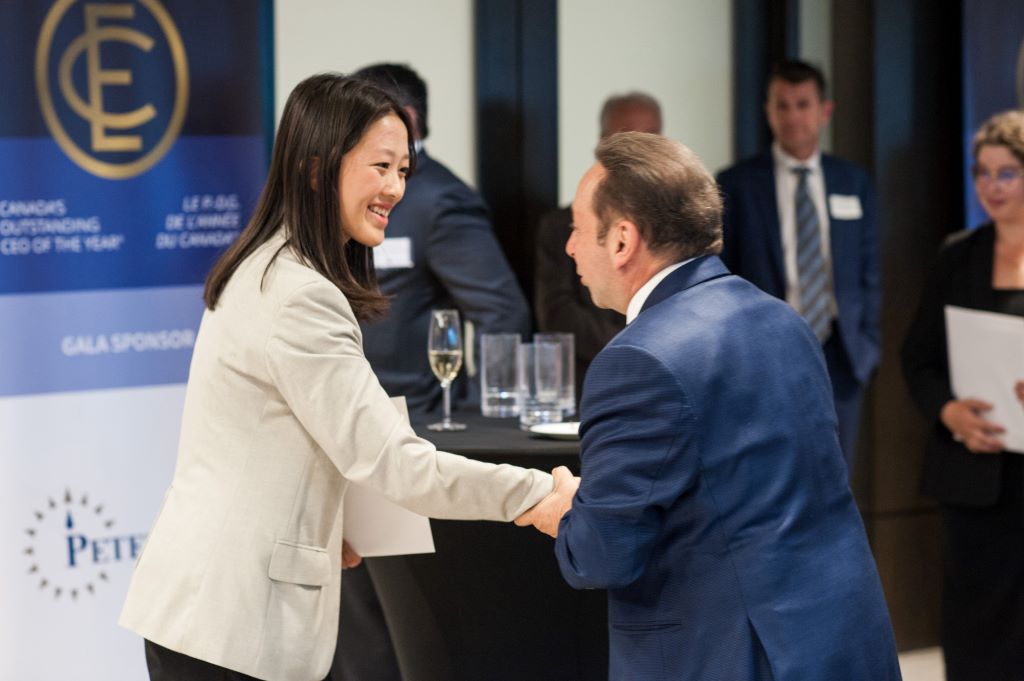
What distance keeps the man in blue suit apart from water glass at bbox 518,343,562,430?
1.18 m

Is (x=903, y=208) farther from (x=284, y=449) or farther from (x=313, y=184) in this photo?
(x=284, y=449)

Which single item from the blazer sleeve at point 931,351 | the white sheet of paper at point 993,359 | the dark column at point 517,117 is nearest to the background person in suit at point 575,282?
the dark column at point 517,117

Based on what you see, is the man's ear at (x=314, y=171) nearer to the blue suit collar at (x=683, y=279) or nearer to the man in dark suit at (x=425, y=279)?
the blue suit collar at (x=683, y=279)

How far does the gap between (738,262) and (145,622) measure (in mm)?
3372

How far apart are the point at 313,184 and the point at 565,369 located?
1217 millimetres

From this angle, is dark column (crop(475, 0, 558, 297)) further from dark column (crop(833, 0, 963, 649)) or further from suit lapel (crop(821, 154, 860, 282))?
dark column (crop(833, 0, 963, 649))

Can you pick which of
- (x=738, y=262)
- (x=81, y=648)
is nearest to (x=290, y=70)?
(x=738, y=262)

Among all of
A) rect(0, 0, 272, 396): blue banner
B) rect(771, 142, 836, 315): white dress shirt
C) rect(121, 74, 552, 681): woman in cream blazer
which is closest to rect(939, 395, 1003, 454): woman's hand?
rect(771, 142, 836, 315): white dress shirt

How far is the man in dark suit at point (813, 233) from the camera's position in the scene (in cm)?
492

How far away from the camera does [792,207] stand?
198 inches

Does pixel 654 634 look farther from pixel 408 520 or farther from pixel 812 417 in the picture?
pixel 408 520

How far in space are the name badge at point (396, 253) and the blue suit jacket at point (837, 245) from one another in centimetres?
147

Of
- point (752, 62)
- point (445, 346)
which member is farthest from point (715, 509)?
point (752, 62)

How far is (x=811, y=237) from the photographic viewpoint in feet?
16.4
